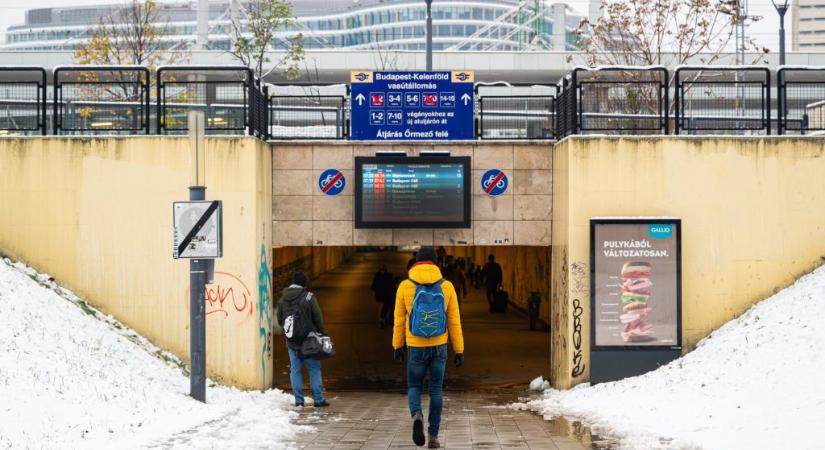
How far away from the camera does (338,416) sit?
1196 cm

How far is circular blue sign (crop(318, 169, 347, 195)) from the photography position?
15844mm

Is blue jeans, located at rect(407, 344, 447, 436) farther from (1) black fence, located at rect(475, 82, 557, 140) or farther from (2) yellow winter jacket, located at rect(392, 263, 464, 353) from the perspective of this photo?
(1) black fence, located at rect(475, 82, 557, 140)

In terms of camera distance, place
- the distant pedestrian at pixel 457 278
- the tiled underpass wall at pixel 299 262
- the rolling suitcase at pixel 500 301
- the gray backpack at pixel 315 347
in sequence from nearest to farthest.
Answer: the gray backpack at pixel 315 347
the tiled underpass wall at pixel 299 262
the rolling suitcase at pixel 500 301
the distant pedestrian at pixel 457 278

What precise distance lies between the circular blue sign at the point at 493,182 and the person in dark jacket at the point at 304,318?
156 inches

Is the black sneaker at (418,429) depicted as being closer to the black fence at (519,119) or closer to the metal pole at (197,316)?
the metal pole at (197,316)

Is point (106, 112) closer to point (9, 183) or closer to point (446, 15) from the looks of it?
point (9, 183)

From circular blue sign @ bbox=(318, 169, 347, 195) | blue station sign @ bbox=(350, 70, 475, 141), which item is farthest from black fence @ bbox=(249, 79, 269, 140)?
blue station sign @ bbox=(350, 70, 475, 141)

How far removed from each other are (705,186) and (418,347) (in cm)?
738

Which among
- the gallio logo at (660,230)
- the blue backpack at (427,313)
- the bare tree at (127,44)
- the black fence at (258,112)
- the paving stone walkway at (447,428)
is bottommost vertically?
the paving stone walkway at (447,428)

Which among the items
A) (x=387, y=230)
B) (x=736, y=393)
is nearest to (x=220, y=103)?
(x=387, y=230)

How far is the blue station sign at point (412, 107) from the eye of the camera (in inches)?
626

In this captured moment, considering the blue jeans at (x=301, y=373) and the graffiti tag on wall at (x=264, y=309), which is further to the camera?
the graffiti tag on wall at (x=264, y=309)

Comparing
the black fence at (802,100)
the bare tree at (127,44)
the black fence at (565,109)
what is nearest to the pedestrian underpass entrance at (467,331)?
the black fence at (565,109)

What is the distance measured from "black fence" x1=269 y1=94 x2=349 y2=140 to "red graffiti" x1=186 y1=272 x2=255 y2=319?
312 centimetres
